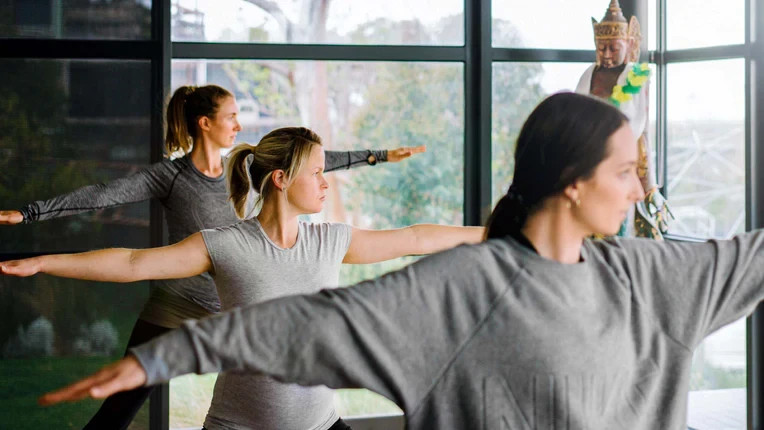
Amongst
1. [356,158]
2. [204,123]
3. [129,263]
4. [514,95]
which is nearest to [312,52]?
[356,158]

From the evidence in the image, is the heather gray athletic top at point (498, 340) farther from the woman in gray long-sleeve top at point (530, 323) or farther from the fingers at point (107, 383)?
the fingers at point (107, 383)

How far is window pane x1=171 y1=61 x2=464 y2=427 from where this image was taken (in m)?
3.96

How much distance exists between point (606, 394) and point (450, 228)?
133cm

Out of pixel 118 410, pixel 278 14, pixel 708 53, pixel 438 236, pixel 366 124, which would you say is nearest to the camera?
pixel 438 236

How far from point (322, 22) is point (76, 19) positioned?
104 cm

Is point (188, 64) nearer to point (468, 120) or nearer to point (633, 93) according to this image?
point (468, 120)

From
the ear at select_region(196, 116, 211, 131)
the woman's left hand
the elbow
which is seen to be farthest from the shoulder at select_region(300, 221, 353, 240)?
the woman's left hand

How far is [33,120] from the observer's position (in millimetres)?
3807

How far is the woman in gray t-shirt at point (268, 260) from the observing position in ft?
7.31

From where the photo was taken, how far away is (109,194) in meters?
3.26

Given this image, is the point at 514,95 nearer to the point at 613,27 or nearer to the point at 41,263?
the point at 613,27

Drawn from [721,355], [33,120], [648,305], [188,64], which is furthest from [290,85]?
[648,305]

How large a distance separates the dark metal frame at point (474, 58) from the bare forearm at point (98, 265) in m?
1.62

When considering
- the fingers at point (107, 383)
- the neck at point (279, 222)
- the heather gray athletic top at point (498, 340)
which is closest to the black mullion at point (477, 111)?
the neck at point (279, 222)
